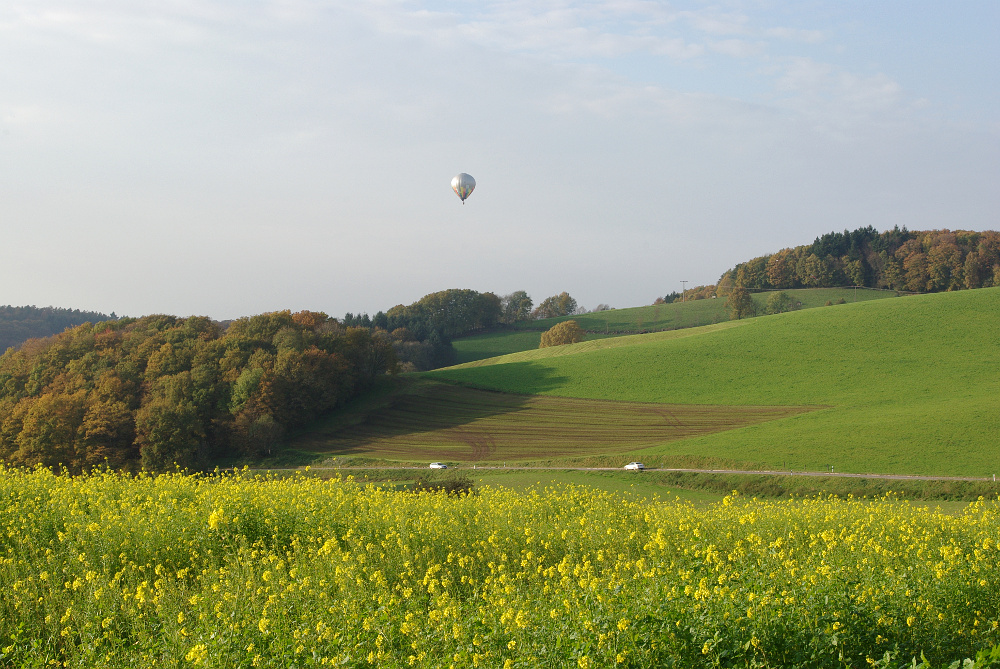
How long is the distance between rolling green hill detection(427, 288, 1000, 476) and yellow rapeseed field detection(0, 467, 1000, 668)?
72.3ft

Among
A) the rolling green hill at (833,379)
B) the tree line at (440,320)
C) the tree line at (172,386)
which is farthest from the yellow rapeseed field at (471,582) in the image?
the tree line at (440,320)

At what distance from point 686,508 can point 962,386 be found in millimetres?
40490

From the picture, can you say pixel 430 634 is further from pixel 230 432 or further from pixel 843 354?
pixel 843 354

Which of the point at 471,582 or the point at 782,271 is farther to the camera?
the point at 782,271

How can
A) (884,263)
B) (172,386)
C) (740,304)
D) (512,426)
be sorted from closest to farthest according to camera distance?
(512,426) → (172,386) → (740,304) → (884,263)

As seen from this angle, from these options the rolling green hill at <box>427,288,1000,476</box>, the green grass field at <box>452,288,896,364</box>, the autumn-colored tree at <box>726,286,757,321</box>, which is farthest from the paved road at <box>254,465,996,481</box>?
the autumn-colored tree at <box>726,286,757,321</box>

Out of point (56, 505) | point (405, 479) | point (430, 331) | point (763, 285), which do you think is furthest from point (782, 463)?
point (763, 285)

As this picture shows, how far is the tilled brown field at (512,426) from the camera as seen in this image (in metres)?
43.2

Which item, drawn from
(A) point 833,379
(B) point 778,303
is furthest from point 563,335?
(A) point 833,379

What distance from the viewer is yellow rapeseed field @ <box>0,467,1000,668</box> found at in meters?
5.27

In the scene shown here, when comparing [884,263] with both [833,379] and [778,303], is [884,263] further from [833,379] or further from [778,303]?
[833,379]

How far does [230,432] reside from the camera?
49.8 metres

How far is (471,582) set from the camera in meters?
7.66

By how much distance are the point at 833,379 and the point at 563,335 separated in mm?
47666
